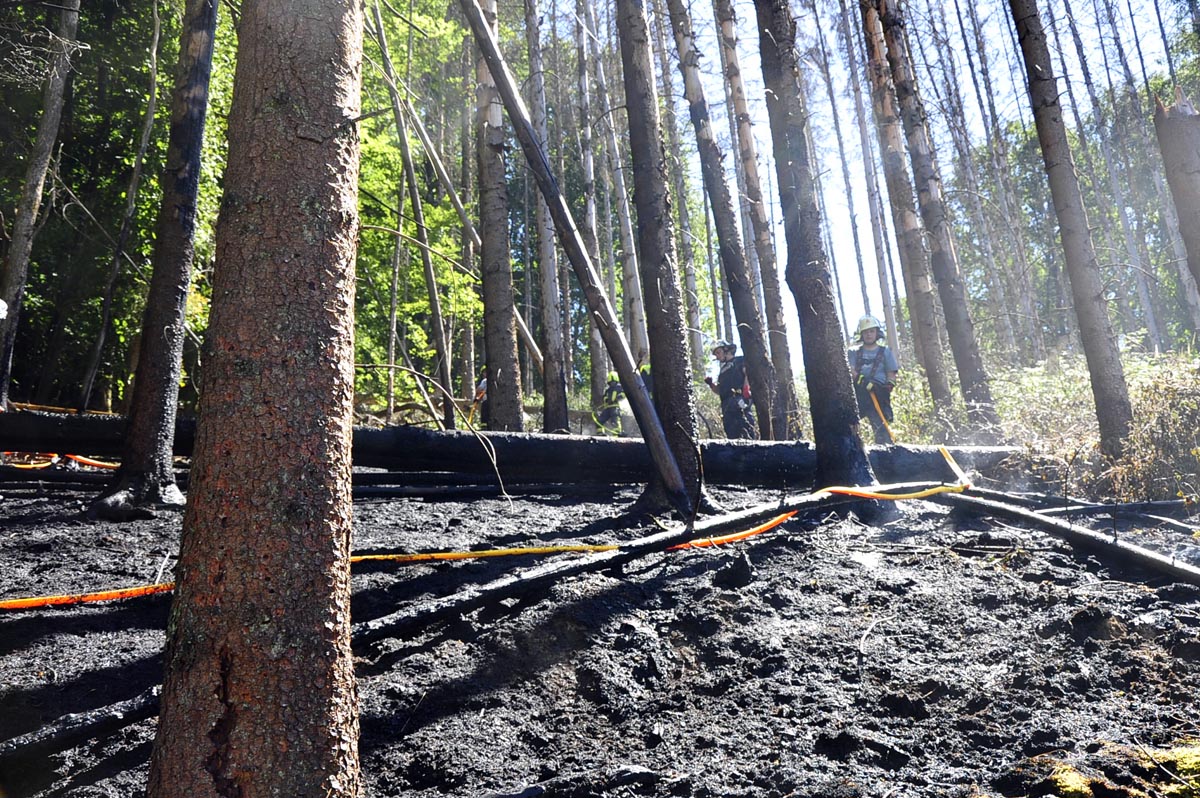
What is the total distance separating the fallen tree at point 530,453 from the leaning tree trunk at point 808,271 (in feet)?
2.50

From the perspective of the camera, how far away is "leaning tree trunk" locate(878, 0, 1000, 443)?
34.3 ft

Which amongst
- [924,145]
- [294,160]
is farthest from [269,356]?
[924,145]

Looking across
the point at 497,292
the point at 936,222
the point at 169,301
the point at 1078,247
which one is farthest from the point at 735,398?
the point at 169,301

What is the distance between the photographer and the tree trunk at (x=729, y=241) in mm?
10508

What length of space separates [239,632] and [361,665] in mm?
1433

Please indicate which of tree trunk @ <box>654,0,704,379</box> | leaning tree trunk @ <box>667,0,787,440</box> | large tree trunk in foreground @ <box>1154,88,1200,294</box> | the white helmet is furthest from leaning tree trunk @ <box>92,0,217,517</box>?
tree trunk @ <box>654,0,704,379</box>

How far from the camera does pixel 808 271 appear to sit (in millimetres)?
5875

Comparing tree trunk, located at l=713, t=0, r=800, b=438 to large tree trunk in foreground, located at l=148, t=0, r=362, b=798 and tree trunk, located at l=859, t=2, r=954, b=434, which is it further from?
large tree trunk in foreground, located at l=148, t=0, r=362, b=798

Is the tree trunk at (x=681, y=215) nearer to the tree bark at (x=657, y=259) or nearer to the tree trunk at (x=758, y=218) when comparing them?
the tree trunk at (x=758, y=218)

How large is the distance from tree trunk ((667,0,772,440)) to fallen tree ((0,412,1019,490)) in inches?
141

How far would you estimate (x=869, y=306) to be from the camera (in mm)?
30422

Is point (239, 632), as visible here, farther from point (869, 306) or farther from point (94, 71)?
point (869, 306)

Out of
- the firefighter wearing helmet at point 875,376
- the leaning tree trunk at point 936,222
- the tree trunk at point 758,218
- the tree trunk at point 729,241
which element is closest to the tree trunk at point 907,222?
the leaning tree trunk at point 936,222

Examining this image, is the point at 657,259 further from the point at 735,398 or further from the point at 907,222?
the point at 907,222
